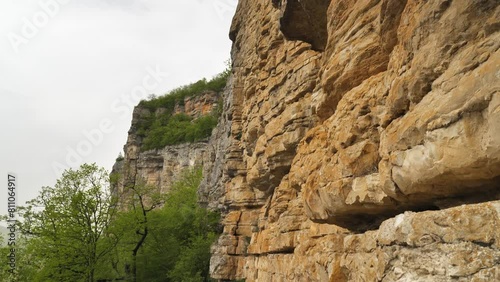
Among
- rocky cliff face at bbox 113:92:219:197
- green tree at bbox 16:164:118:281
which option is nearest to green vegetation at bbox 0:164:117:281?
green tree at bbox 16:164:118:281

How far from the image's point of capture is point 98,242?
826 inches

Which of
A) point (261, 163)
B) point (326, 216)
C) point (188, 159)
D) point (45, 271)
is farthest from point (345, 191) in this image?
point (188, 159)

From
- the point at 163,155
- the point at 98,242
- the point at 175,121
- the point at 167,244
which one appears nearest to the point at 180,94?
the point at 175,121

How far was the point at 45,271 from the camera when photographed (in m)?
18.6

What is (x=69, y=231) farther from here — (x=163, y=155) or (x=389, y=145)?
(x=163, y=155)

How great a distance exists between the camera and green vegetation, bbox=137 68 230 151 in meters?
49.3

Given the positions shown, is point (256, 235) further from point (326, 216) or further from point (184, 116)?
point (184, 116)

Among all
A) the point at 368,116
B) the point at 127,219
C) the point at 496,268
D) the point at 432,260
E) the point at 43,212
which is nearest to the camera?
the point at 496,268

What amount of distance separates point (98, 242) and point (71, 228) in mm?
1986

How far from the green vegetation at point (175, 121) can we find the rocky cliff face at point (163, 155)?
75 centimetres

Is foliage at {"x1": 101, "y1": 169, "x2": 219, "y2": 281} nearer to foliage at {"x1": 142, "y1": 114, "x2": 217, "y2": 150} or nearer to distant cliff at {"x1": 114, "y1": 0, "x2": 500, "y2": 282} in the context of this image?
distant cliff at {"x1": 114, "y1": 0, "x2": 500, "y2": 282}

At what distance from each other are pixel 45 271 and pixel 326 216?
17677 millimetres

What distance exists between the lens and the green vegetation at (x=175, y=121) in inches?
1943

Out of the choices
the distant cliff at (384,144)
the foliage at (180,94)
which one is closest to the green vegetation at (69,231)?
the distant cliff at (384,144)
